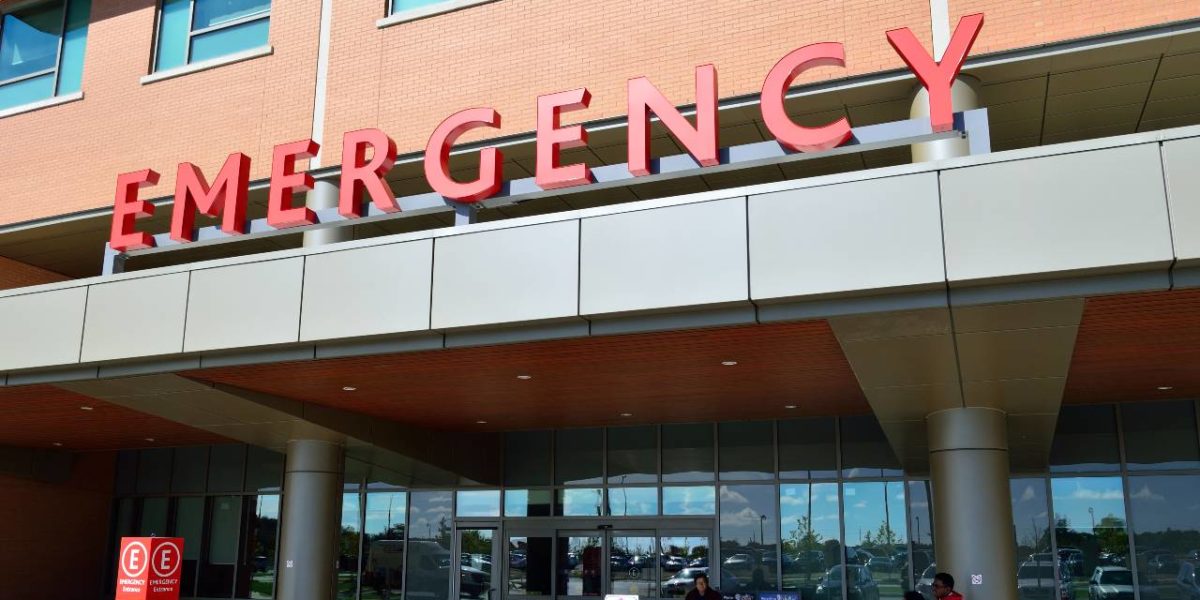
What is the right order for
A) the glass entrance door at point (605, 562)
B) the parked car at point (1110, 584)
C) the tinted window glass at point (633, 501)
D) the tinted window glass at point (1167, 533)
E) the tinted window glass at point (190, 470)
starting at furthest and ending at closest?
the tinted window glass at point (190, 470) < the tinted window glass at point (633, 501) < the glass entrance door at point (605, 562) < the parked car at point (1110, 584) < the tinted window glass at point (1167, 533)

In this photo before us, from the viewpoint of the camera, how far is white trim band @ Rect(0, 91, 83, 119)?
2202cm

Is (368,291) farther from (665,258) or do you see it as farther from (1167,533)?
(1167,533)

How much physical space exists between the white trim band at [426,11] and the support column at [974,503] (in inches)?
402

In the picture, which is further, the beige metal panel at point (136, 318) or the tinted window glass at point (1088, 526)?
the tinted window glass at point (1088, 526)

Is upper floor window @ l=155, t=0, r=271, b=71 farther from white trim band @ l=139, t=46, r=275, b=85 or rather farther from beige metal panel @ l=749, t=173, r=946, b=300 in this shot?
beige metal panel @ l=749, t=173, r=946, b=300

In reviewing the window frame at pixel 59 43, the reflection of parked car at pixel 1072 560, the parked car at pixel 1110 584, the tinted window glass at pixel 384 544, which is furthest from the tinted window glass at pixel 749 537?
the window frame at pixel 59 43

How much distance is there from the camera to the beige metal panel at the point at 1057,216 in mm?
10484

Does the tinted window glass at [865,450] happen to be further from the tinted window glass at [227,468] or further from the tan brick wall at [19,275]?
the tan brick wall at [19,275]

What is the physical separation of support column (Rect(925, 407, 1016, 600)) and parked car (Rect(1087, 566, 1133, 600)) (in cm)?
501

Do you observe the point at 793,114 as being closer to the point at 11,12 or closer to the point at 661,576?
the point at 661,576

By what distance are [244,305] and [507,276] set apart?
420 centimetres

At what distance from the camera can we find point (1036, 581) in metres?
18.5

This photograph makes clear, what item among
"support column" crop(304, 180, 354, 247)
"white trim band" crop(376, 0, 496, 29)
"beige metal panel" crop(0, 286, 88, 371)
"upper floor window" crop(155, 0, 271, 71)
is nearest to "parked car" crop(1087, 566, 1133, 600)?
"support column" crop(304, 180, 354, 247)

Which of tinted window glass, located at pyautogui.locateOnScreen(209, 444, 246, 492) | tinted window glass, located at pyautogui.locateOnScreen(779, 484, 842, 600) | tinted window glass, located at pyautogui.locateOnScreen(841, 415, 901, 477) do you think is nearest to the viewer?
tinted window glass, located at pyautogui.locateOnScreen(779, 484, 842, 600)
